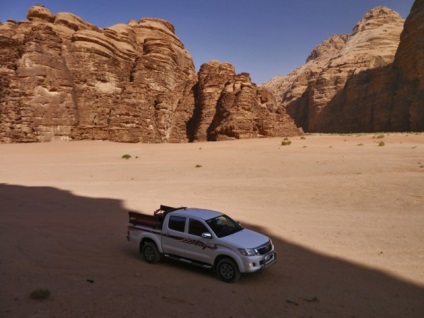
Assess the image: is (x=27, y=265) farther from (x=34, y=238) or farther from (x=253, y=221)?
(x=253, y=221)

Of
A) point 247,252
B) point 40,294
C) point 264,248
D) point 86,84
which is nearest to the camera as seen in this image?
point 40,294

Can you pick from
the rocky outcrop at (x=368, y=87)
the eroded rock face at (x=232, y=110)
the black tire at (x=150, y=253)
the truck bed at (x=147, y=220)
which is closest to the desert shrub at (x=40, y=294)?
the black tire at (x=150, y=253)

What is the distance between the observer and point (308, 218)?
40.2 feet

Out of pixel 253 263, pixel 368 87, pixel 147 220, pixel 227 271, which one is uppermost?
pixel 368 87

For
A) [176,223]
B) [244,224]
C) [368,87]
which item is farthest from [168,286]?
[368,87]

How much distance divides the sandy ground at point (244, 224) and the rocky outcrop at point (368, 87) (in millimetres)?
40980

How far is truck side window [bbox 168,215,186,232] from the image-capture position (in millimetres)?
7848

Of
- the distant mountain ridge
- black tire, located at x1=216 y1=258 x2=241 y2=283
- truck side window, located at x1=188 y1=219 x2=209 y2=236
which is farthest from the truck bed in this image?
the distant mountain ridge

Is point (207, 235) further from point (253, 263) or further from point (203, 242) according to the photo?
point (253, 263)

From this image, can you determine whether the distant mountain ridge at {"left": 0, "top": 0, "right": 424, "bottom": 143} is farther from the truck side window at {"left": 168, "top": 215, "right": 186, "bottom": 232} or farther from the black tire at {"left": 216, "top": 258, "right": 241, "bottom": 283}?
the black tire at {"left": 216, "top": 258, "right": 241, "bottom": 283}

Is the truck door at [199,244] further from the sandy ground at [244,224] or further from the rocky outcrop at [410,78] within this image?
the rocky outcrop at [410,78]

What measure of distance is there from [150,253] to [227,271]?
6.87 ft

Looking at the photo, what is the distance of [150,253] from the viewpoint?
828 cm

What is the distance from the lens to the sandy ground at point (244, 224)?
20.0ft
